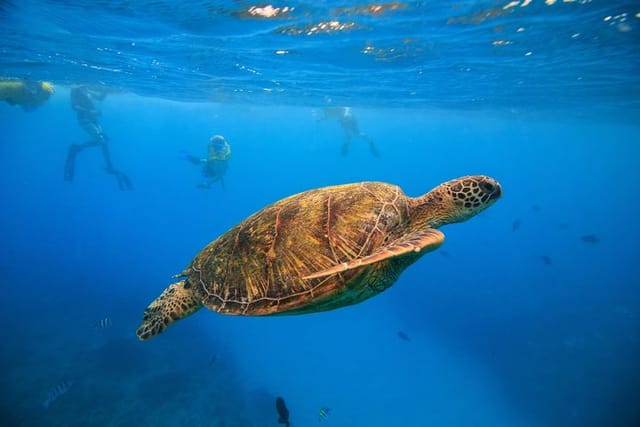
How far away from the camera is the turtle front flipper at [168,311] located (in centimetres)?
377

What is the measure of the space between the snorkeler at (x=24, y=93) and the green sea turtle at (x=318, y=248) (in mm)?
17045

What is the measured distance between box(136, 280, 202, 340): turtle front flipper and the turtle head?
9.85 feet

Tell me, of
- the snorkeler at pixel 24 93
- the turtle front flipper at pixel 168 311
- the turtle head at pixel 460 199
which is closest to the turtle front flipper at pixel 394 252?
the turtle head at pixel 460 199

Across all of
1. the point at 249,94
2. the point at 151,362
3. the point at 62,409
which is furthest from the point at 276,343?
the point at 249,94

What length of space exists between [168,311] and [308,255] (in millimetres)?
2089

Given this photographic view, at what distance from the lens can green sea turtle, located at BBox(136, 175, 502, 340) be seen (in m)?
2.98

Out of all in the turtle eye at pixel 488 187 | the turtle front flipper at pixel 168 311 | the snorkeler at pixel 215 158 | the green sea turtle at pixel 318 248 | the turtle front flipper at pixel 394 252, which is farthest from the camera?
the snorkeler at pixel 215 158

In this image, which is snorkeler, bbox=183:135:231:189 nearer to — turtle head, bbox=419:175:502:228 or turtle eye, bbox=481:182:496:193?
turtle head, bbox=419:175:502:228

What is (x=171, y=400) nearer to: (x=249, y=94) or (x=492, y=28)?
(x=492, y=28)

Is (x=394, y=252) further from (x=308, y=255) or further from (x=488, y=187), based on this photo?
(x=488, y=187)

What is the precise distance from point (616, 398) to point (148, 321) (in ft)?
57.1

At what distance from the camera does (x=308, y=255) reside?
3070 millimetres

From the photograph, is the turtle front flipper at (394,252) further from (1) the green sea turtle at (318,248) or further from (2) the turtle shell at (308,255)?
(2) the turtle shell at (308,255)

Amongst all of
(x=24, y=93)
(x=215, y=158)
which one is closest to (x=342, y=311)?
(x=215, y=158)
